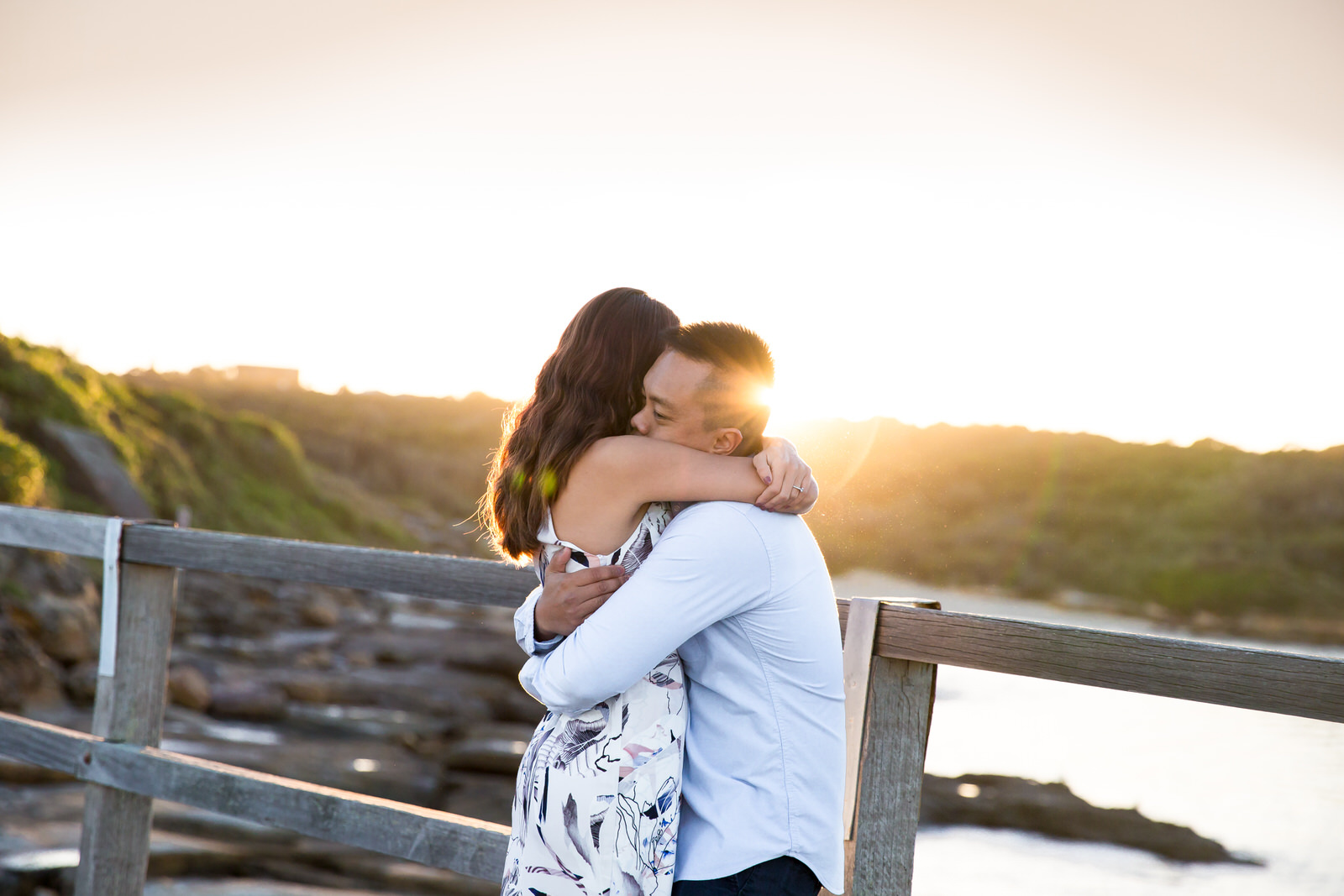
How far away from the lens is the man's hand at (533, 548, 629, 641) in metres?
1.45

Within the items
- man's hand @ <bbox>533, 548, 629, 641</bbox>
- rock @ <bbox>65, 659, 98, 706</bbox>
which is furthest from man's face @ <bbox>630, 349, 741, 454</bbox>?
rock @ <bbox>65, 659, 98, 706</bbox>

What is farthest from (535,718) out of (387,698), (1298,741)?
(1298,741)

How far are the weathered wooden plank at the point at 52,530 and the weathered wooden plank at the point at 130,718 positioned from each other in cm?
13

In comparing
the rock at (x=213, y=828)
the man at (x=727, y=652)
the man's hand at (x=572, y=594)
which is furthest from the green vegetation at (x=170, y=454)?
the man at (x=727, y=652)

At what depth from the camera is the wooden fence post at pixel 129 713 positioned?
262 cm

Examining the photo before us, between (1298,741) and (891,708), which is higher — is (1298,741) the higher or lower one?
the lower one

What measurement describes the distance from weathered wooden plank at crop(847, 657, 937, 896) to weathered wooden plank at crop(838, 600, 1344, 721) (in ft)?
0.22

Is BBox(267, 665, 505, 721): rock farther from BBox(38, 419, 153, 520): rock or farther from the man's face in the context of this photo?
the man's face

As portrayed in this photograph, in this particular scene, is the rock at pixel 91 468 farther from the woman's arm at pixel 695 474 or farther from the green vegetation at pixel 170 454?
the woman's arm at pixel 695 474

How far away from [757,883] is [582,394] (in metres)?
0.74

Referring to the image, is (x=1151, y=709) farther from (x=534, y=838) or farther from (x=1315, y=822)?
(x=534, y=838)

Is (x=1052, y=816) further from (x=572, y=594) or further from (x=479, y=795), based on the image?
(x=572, y=594)

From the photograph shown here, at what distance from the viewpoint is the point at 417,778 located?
8.31 metres

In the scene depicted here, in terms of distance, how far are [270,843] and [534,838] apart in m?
4.60
